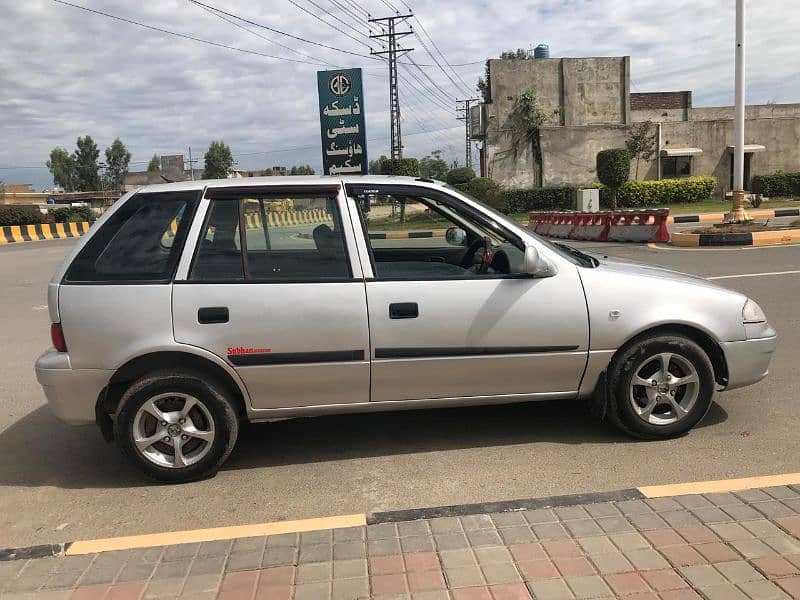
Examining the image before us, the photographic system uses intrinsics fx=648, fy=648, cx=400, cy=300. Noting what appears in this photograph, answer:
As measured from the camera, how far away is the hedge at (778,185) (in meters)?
33.5

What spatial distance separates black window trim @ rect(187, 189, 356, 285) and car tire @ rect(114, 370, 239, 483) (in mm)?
613

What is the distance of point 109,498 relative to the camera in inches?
147

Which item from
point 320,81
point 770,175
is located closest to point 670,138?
point 770,175

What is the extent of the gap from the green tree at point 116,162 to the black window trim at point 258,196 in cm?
10679

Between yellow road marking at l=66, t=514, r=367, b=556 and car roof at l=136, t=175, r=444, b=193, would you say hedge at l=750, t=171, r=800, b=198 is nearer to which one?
car roof at l=136, t=175, r=444, b=193

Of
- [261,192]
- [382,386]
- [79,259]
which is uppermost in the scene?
[261,192]

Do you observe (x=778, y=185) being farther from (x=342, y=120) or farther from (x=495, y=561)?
(x=495, y=561)

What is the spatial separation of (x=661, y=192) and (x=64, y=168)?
10015 cm

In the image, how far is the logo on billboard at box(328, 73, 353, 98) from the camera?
1738 cm

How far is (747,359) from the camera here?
13.7 feet

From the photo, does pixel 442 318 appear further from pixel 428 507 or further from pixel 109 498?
pixel 109 498

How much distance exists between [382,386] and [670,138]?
3678 centimetres

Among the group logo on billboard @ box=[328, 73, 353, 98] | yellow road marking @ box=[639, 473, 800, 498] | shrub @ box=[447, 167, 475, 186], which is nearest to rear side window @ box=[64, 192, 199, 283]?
yellow road marking @ box=[639, 473, 800, 498]

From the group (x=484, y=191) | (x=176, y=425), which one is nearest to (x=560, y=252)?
(x=176, y=425)
